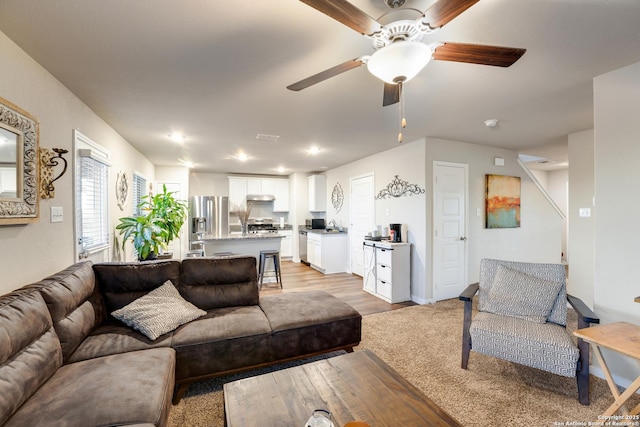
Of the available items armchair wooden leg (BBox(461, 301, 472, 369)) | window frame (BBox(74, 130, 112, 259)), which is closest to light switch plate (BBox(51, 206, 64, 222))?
window frame (BBox(74, 130, 112, 259))

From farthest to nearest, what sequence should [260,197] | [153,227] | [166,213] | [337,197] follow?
[260,197]
[337,197]
[166,213]
[153,227]

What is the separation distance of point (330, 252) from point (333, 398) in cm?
461

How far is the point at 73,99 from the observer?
2.45 meters

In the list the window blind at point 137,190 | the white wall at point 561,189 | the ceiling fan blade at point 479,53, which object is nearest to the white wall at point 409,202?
the ceiling fan blade at point 479,53

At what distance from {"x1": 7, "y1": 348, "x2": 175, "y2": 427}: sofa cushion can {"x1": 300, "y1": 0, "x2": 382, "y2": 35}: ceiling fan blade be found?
1.87 metres

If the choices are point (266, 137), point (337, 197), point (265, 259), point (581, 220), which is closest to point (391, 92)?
point (266, 137)

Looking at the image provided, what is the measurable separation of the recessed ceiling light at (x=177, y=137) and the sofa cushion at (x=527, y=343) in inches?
163

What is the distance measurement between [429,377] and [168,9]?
3.06 m

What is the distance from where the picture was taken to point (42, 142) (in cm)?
203

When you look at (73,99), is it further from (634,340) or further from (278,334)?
(634,340)

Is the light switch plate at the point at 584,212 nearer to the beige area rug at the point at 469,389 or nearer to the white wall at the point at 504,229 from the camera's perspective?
the white wall at the point at 504,229

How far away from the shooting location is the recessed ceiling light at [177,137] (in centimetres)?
373

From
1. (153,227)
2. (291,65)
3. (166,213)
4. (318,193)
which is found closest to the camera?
(291,65)

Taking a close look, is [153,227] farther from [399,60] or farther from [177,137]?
[399,60]
